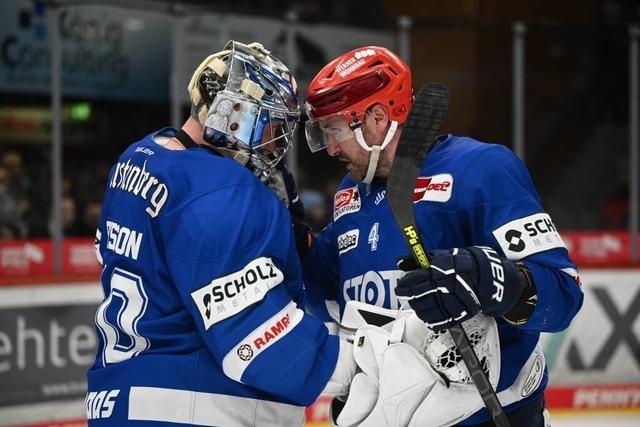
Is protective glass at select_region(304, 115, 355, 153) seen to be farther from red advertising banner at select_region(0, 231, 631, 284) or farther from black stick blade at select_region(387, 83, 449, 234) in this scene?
red advertising banner at select_region(0, 231, 631, 284)

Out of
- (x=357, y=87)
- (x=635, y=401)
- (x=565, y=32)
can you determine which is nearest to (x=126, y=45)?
(x=565, y=32)

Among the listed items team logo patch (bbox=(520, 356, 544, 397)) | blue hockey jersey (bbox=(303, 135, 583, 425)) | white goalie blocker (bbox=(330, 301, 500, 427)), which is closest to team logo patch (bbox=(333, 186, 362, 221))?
blue hockey jersey (bbox=(303, 135, 583, 425))

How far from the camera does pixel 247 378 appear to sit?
1905mm

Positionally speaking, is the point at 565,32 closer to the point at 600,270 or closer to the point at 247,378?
the point at 600,270

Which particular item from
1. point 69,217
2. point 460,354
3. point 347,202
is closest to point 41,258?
point 69,217

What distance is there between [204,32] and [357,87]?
339cm

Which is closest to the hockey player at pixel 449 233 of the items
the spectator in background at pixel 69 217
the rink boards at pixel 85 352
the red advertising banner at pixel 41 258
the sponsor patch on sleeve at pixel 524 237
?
the sponsor patch on sleeve at pixel 524 237

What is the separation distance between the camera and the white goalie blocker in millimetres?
1981

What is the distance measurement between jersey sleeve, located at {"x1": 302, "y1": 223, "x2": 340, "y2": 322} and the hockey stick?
1.80 ft

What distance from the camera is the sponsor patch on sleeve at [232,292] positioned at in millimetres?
1870

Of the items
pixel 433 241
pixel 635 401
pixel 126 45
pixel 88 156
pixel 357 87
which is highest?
pixel 357 87

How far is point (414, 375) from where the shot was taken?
1.98m

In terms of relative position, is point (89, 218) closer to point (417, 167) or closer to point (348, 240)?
point (348, 240)

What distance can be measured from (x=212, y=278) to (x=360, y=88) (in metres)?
0.56
